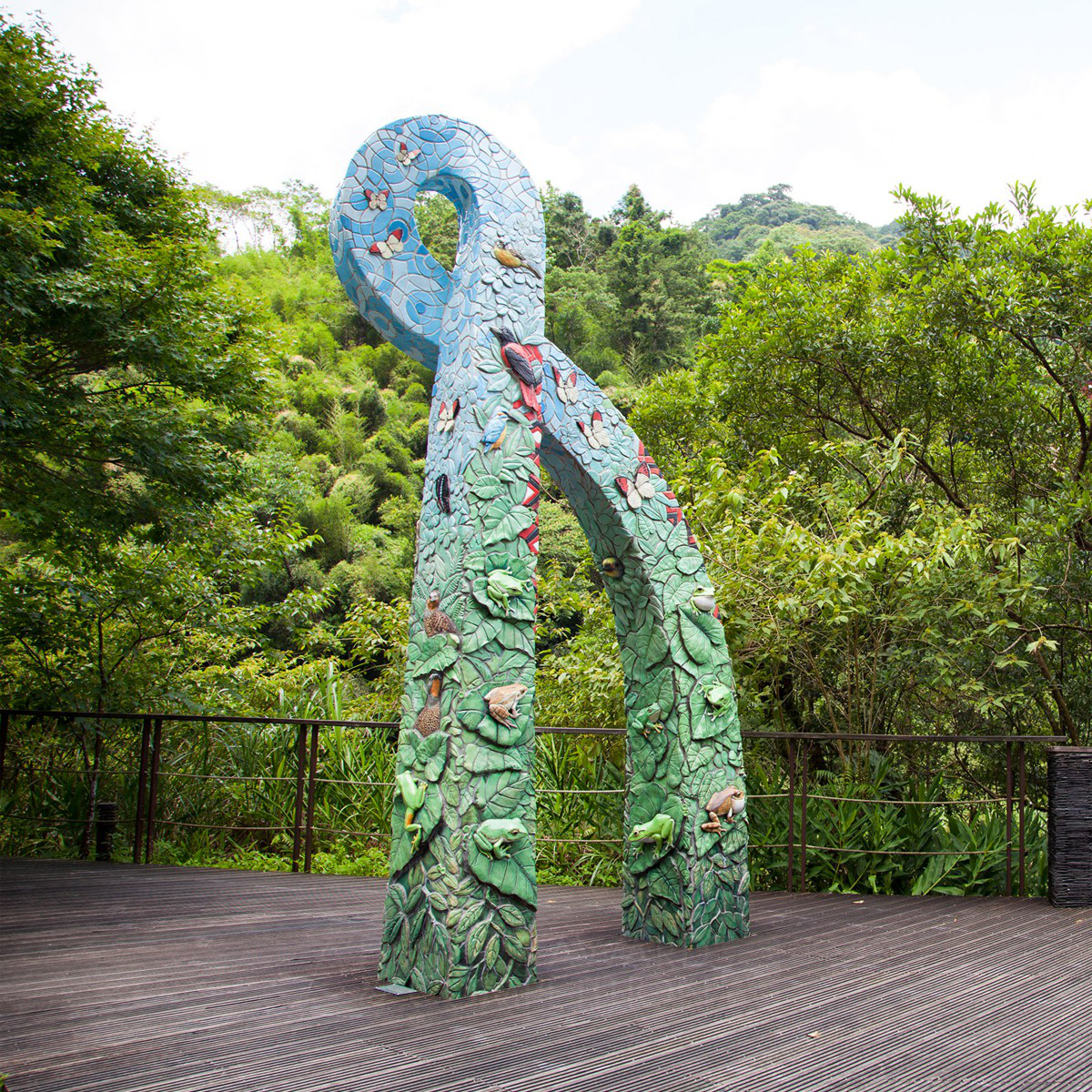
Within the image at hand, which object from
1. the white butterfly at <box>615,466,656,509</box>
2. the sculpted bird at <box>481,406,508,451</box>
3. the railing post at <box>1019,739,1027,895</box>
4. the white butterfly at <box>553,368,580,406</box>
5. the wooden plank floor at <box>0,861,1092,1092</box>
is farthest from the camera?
the railing post at <box>1019,739,1027,895</box>

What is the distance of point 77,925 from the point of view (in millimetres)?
3877

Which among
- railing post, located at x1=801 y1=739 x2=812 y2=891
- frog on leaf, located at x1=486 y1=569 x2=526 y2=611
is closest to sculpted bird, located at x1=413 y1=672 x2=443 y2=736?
frog on leaf, located at x1=486 y1=569 x2=526 y2=611

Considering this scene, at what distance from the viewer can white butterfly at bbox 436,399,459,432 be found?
10.9ft

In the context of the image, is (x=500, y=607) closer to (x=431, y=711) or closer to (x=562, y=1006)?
(x=431, y=711)

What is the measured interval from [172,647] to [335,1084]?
647 cm

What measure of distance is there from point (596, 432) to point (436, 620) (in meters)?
1.14

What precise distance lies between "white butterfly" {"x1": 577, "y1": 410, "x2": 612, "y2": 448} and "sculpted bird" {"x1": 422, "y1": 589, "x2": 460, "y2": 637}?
3.26ft

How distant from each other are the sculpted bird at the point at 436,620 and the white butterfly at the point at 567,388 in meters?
1.03

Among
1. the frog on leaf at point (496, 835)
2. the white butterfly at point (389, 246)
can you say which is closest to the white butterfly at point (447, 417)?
the white butterfly at point (389, 246)

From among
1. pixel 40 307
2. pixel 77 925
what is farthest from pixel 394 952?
pixel 40 307

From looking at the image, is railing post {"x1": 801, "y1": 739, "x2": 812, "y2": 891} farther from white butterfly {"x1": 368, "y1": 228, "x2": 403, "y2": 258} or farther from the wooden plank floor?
white butterfly {"x1": 368, "y1": 228, "x2": 403, "y2": 258}

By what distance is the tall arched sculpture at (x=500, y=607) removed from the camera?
3057mm

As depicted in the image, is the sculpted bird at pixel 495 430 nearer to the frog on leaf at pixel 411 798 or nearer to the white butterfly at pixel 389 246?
the white butterfly at pixel 389 246

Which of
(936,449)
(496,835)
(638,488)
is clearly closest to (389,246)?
(638,488)
